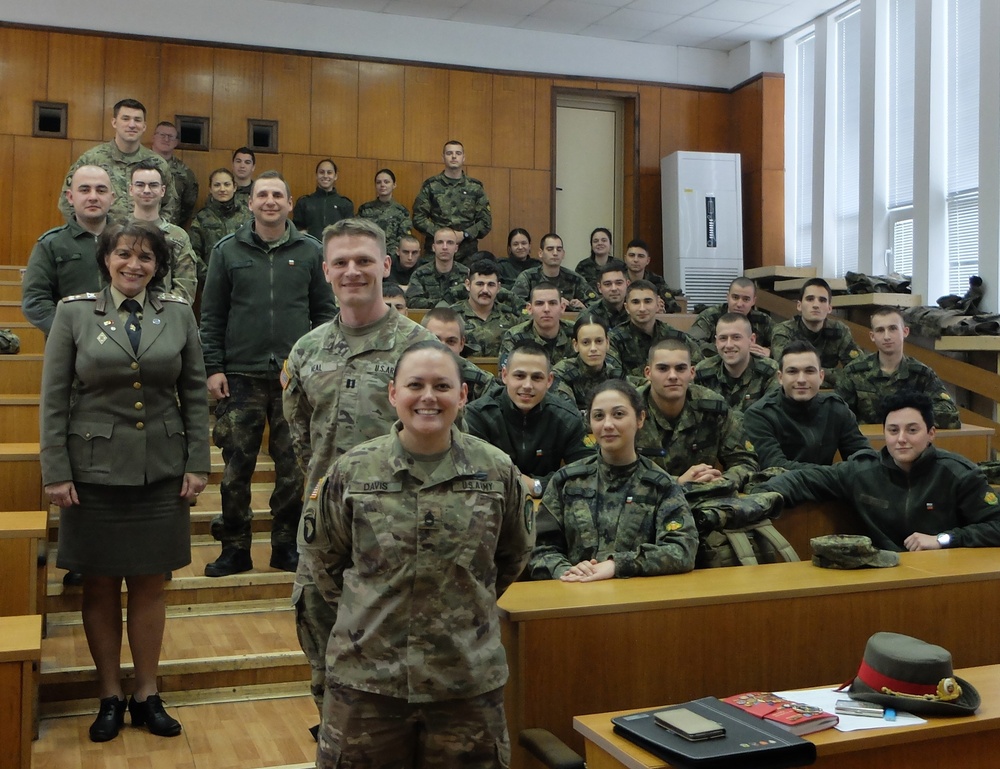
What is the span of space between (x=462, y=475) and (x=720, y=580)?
41.9 inches

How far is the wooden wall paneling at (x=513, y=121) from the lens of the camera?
8.84 meters

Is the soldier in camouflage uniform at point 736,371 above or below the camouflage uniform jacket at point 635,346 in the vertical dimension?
below

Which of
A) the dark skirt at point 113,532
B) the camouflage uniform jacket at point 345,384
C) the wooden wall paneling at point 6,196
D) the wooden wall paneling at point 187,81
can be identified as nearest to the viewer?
the camouflage uniform jacket at point 345,384

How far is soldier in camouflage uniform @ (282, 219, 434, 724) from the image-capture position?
212cm

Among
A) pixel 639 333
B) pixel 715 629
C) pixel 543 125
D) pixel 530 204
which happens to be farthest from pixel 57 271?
pixel 543 125

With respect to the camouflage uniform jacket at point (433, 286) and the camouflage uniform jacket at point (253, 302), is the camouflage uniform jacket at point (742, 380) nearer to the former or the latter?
the camouflage uniform jacket at point (253, 302)

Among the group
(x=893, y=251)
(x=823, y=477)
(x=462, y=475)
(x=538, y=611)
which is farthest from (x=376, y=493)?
(x=893, y=251)

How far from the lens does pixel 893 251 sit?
775 centimetres

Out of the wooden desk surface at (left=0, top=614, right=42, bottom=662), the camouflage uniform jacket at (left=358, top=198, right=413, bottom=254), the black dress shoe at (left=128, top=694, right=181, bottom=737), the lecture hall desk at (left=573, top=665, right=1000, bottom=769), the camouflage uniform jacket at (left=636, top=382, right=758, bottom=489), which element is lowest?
the black dress shoe at (left=128, top=694, right=181, bottom=737)

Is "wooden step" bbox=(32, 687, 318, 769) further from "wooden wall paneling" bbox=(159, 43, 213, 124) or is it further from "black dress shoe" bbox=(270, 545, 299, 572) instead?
"wooden wall paneling" bbox=(159, 43, 213, 124)

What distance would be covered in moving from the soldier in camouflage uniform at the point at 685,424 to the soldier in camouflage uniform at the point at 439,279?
10.2ft

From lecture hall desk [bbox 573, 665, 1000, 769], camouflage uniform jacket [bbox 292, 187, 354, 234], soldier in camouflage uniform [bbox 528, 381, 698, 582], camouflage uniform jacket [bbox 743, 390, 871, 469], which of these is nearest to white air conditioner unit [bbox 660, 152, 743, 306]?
camouflage uniform jacket [bbox 292, 187, 354, 234]

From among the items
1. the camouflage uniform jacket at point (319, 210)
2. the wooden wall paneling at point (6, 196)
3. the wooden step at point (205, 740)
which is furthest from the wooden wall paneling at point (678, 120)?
the wooden step at point (205, 740)

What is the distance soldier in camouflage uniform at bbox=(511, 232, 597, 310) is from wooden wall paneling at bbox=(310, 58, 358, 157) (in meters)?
2.17
